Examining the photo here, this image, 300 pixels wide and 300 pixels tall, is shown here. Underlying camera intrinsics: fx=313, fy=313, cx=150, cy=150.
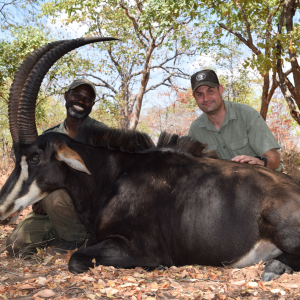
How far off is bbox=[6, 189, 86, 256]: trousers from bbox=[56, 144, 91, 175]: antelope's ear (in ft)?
3.10

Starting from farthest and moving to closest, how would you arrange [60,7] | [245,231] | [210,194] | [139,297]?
[60,7] → [210,194] → [245,231] → [139,297]

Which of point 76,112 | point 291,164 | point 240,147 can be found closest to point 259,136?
point 240,147

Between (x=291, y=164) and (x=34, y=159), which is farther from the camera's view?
(x=291, y=164)

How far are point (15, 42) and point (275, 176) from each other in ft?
41.0

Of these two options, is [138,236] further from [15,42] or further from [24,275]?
[15,42]

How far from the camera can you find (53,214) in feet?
15.0

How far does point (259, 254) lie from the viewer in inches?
132

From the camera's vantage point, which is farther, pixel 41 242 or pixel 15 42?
pixel 15 42

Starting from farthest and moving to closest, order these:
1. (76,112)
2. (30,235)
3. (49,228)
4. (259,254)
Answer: (76,112) < (49,228) < (30,235) < (259,254)

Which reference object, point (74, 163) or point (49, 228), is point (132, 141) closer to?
point (74, 163)

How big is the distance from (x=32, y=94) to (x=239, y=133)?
3.27 meters

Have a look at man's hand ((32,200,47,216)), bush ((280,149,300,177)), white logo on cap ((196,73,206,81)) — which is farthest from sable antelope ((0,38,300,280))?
bush ((280,149,300,177))

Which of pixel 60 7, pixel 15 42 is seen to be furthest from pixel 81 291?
pixel 60 7

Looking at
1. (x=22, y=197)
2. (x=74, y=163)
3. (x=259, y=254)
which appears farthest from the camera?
(x=74, y=163)
